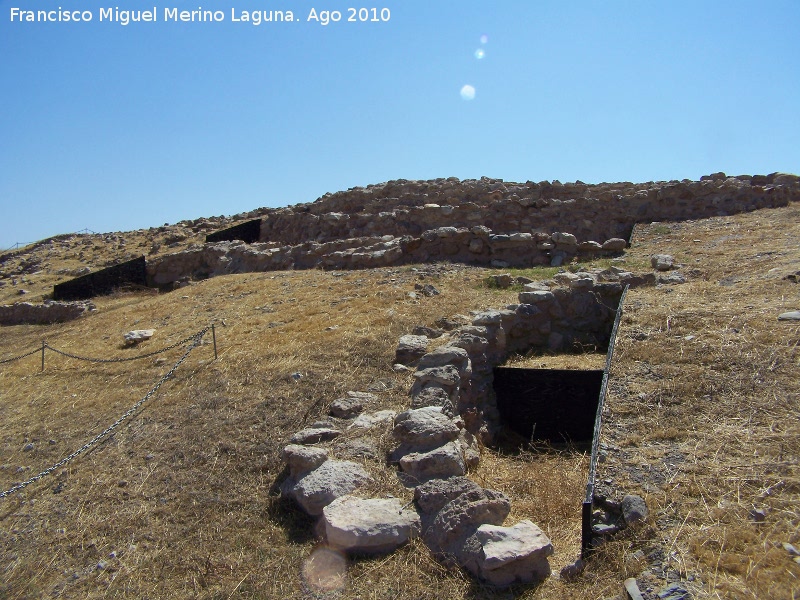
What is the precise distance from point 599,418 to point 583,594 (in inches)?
63.3

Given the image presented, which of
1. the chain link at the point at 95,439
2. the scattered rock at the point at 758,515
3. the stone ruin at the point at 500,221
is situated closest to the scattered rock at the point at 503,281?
the stone ruin at the point at 500,221

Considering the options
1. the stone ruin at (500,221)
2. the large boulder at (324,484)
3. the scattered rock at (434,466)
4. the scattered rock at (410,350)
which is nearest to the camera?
the large boulder at (324,484)

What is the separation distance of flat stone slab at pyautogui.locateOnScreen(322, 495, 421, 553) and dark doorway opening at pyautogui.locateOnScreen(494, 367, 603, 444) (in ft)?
8.51

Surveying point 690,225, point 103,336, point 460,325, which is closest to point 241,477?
point 460,325

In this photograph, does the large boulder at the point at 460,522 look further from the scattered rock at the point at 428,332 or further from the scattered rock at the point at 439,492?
the scattered rock at the point at 428,332

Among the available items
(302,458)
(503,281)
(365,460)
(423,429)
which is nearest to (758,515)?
(423,429)

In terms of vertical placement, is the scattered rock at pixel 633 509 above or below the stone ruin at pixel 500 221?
below

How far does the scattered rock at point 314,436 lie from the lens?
5367 mm

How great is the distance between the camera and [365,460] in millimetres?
5020

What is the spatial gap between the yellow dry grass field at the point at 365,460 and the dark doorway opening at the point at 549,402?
19.2 inches

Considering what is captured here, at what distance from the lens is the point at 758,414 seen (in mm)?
4551

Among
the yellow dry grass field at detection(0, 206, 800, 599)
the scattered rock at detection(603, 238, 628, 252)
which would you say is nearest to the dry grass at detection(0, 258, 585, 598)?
the yellow dry grass field at detection(0, 206, 800, 599)

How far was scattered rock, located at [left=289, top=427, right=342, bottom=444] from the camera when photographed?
5.37 meters

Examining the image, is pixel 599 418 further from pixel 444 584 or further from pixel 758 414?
pixel 444 584
